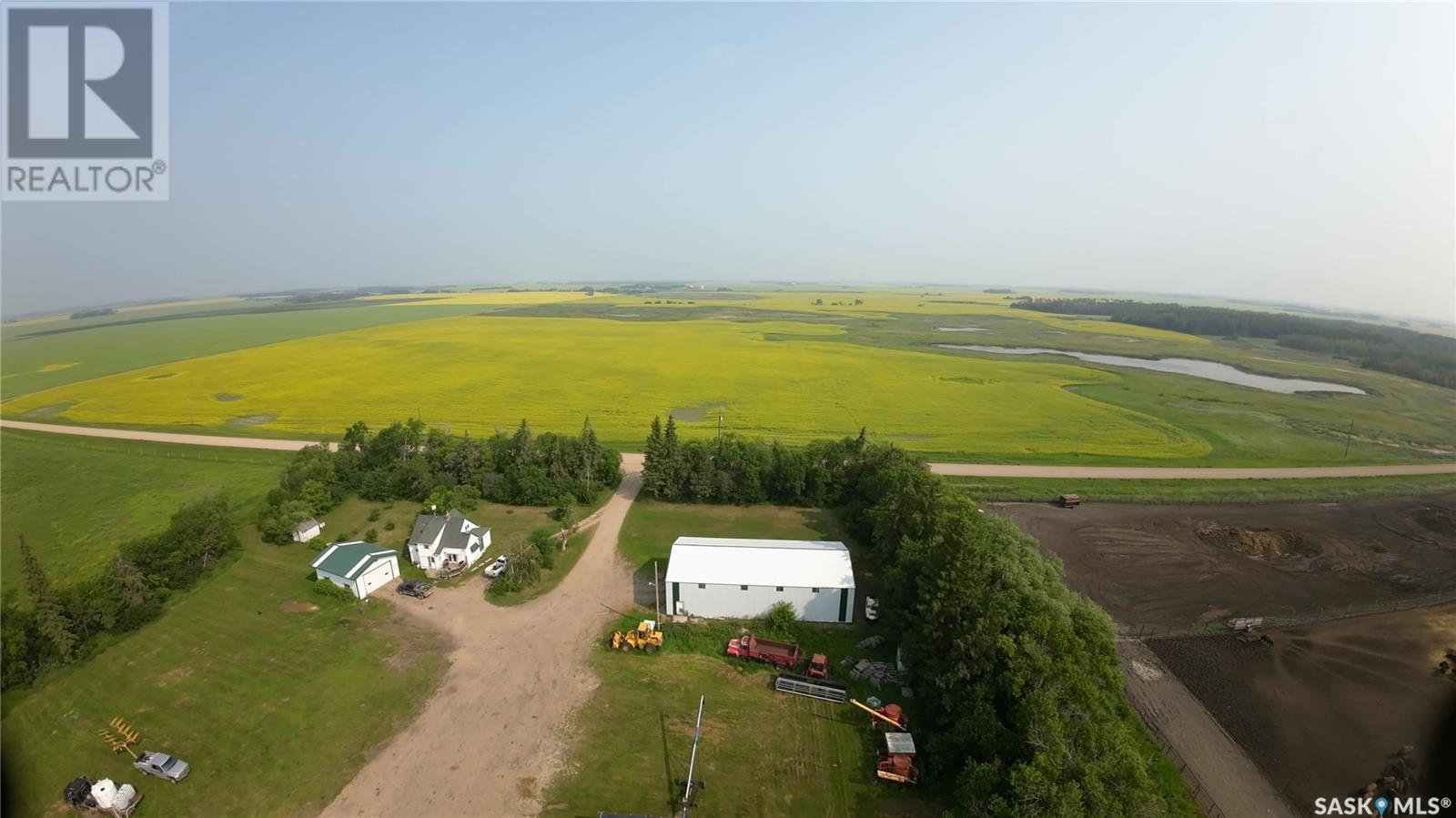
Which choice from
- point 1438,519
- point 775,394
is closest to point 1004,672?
point 1438,519

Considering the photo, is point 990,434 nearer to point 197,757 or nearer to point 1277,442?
point 1277,442

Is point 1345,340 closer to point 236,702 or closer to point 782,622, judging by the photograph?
point 782,622

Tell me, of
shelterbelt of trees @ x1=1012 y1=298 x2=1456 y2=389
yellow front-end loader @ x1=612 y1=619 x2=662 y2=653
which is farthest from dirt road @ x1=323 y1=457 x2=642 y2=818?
shelterbelt of trees @ x1=1012 y1=298 x2=1456 y2=389

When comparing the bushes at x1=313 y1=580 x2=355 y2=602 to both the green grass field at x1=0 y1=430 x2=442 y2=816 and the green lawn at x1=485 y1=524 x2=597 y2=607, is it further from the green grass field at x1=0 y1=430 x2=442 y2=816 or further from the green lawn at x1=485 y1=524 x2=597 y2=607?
the green lawn at x1=485 y1=524 x2=597 y2=607

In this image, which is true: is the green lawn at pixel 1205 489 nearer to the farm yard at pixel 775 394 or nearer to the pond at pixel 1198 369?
the farm yard at pixel 775 394

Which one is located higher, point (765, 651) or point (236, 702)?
point (765, 651)

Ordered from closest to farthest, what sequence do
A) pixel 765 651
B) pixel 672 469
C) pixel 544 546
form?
pixel 765 651 → pixel 544 546 → pixel 672 469
